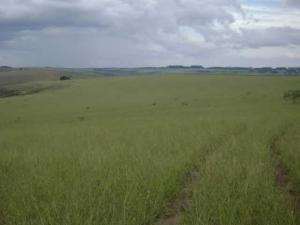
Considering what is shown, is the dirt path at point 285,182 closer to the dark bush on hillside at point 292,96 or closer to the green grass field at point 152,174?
the green grass field at point 152,174

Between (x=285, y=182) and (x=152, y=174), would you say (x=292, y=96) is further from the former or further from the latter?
(x=152, y=174)

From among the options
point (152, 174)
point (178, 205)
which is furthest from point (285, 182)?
point (152, 174)

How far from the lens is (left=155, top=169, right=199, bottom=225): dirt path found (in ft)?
28.2

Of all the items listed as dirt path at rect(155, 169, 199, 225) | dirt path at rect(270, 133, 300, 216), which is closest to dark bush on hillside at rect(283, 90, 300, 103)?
dirt path at rect(270, 133, 300, 216)

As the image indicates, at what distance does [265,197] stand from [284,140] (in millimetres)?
7992

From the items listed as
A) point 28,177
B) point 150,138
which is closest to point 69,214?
point 28,177

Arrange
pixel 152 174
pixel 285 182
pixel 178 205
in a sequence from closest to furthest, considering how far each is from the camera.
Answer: pixel 178 205 → pixel 285 182 → pixel 152 174

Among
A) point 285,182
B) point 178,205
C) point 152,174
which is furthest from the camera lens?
point 152,174

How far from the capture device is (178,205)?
30.8ft

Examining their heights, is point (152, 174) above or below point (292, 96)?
below

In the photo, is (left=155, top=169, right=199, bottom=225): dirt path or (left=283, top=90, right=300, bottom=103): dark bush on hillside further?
(left=283, top=90, right=300, bottom=103): dark bush on hillside

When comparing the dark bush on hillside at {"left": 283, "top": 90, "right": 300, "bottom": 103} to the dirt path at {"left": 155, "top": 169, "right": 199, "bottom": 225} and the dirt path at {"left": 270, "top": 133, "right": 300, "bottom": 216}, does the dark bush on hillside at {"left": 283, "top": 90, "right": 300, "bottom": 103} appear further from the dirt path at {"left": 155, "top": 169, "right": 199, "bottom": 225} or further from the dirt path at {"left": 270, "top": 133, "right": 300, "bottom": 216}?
the dirt path at {"left": 155, "top": 169, "right": 199, "bottom": 225}

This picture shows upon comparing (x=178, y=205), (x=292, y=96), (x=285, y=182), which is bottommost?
(x=178, y=205)

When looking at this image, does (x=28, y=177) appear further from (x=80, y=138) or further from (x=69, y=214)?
(x=80, y=138)
